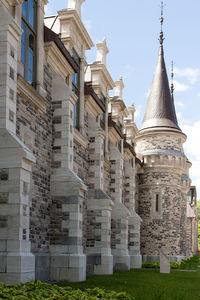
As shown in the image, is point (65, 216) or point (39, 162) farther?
point (65, 216)

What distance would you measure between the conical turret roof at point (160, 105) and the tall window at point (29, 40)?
21884 millimetres

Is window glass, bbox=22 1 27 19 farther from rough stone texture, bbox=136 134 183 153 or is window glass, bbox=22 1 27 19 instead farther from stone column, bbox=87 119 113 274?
rough stone texture, bbox=136 134 183 153

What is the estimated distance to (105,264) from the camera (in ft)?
61.6

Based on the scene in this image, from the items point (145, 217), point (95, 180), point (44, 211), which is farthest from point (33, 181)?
point (145, 217)

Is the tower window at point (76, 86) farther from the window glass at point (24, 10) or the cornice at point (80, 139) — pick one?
the window glass at point (24, 10)

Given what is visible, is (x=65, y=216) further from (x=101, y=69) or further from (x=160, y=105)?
(x=160, y=105)

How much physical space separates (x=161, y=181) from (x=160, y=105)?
6451 mm

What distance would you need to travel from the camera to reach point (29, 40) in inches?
533

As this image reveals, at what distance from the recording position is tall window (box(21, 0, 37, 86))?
13039 mm

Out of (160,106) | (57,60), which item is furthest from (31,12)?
(160,106)

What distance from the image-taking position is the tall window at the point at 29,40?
13039 millimetres

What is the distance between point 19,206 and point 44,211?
376 cm

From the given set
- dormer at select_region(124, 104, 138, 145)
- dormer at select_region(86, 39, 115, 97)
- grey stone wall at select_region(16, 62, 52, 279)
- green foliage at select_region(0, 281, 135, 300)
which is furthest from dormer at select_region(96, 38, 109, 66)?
green foliage at select_region(0, 281, 135, 300)

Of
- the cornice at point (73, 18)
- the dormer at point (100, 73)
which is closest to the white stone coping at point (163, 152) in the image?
the dormer at point (100, 73)
